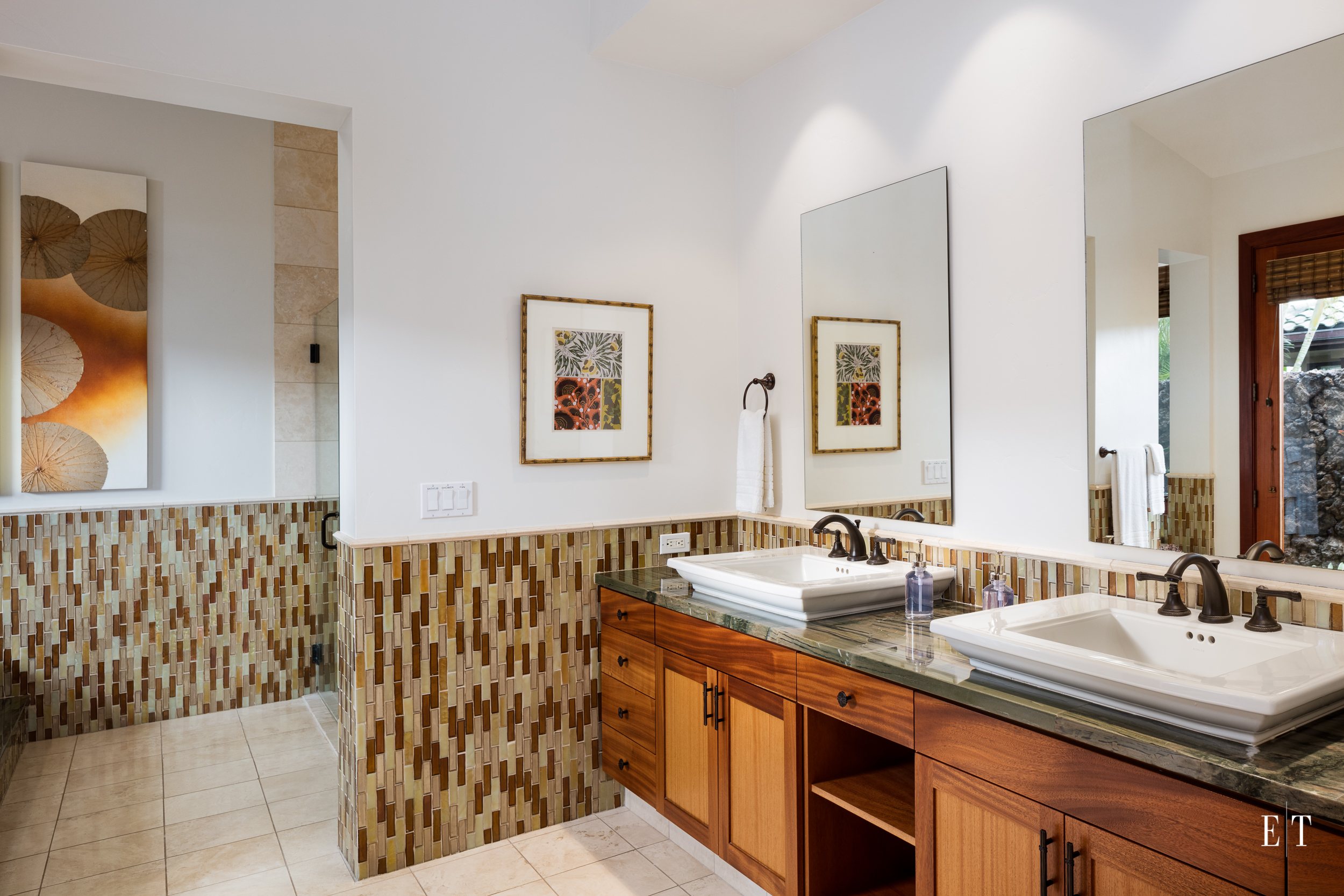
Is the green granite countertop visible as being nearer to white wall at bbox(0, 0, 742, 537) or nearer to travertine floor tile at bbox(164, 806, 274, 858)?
white wall at bbox(0, 0, 742, 537)

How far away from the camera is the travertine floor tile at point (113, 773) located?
3.05 m

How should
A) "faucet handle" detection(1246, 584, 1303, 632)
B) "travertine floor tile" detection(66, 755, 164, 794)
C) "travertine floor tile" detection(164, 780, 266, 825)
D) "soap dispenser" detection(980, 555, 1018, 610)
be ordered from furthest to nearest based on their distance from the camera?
"travertine floor tile" detection(66, 755, 164, 794) < "travertine floor tile" detection(164, 780, 266, 825) < "soap dispenser" detection(980, 555, 1018, 610) < "faucet handle" detection(1246, 584, 1303, 632)

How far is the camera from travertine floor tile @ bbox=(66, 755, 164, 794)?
305 centimetres

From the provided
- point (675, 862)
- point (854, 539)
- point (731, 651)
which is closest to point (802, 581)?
point (854, 539)

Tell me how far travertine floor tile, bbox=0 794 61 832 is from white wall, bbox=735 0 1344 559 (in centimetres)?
300

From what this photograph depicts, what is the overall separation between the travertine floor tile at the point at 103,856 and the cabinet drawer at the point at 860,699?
211 centimetres

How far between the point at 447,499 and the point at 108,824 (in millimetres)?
1591

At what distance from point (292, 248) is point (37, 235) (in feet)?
3.23

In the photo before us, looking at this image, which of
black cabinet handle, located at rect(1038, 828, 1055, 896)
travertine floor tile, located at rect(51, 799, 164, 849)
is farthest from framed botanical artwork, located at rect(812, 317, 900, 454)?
travertine floor tile, located at rect(51, 799, 164, 849)

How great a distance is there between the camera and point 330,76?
2.41m

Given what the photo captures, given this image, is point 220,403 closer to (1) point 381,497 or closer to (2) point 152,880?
(1) point 381,497

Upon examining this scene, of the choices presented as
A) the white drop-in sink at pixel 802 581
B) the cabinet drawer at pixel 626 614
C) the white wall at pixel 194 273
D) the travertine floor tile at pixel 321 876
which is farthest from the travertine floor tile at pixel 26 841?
the white drop-in sink at pixel 802 581

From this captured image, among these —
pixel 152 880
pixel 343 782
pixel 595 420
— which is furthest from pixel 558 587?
pixel 152 880

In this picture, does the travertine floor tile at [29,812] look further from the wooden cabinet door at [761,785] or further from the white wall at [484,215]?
the wooden cabinet door at [761,785]
